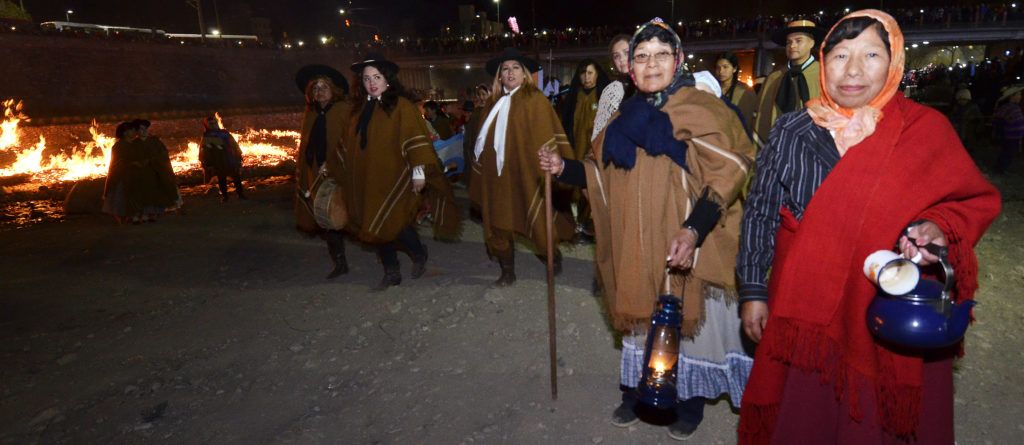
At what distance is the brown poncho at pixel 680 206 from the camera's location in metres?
2.44

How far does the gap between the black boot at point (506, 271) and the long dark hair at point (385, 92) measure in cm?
169

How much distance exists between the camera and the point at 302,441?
3148 mm

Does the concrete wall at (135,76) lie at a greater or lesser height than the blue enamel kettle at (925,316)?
greater

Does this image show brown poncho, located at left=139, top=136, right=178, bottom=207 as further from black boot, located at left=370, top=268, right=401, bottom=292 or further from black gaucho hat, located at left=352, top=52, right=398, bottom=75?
black gaucho hat, located at left=352, top=52, right=398, bottom=75

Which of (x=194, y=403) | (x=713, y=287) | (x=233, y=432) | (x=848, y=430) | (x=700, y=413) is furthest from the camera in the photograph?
(x=194, y=403)

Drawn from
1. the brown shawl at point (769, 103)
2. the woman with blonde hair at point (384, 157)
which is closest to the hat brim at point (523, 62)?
the woman with blonde hair at point (384, 157)

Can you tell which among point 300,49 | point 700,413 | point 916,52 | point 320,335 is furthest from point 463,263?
point 916,52

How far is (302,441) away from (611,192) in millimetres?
2178

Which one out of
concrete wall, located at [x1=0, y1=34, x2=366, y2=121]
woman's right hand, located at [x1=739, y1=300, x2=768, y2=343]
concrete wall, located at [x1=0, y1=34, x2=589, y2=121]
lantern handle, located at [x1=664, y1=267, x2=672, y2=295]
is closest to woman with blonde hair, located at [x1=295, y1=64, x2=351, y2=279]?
lantern handle, located at [x1=664, y1=267, x2=672, y2=295]

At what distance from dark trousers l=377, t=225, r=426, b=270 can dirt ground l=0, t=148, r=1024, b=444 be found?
250mm

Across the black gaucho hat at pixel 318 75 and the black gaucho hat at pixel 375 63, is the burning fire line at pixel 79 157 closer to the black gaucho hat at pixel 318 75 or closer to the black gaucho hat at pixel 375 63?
the black gaucho hat at pixel 318 75

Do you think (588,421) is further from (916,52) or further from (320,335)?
(916,52)

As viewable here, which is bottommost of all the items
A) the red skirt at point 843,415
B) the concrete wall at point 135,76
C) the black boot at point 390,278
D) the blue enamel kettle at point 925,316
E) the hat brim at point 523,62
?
the black boot at point 390,278

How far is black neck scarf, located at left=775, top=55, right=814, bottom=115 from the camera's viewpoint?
4.85 meters
